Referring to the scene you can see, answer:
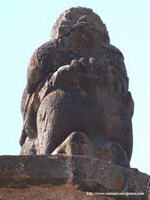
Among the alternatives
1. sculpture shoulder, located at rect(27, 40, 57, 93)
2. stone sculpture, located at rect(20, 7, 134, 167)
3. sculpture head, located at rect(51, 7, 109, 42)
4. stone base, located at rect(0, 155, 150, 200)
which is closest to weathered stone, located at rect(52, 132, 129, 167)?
stone sculpture, located at rect(20, 7, 134, 167)

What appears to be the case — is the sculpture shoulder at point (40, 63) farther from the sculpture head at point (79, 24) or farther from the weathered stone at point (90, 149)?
the weathered stone at point (90, 149)

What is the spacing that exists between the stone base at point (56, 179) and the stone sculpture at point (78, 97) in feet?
1.44

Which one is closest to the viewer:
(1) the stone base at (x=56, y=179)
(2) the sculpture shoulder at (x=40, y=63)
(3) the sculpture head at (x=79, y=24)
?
(1) the stone base at (x=56, y=179)

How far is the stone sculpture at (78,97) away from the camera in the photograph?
4.73 metres

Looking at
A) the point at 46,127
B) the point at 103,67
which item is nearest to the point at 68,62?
the point at 103,67

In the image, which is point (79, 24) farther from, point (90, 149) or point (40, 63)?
point (90, 149)

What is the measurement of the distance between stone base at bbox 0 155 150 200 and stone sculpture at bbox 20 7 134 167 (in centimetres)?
44

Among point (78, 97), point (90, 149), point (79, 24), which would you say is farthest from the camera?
point (79, 24)

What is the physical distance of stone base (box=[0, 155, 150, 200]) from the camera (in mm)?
3951

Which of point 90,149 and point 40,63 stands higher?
point 40,63

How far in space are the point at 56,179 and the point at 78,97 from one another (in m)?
1.04

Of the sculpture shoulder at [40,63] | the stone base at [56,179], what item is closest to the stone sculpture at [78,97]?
the sculpture shoulder at [40,63]

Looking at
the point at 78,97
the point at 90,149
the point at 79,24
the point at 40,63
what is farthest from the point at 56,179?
the point at 79,24

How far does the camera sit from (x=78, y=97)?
4.91 meters
